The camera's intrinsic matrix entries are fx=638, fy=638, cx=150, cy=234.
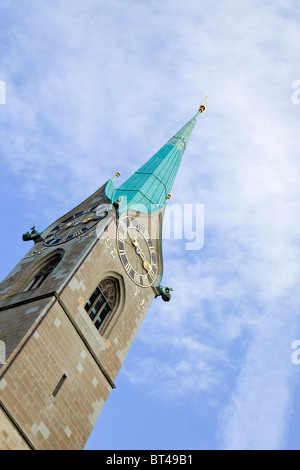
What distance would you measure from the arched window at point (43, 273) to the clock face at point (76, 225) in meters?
1.11

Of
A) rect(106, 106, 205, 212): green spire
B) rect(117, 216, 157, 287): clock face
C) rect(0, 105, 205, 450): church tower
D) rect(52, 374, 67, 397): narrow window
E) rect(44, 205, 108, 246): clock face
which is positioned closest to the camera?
rect(0, 105, 205, 450): church tower

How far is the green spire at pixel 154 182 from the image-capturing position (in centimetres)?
3200

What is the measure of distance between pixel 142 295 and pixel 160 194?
25.9ft

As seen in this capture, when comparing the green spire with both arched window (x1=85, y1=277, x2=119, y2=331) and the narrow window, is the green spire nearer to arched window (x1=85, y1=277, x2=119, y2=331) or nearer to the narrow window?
arched window (x1=85, y1=277, x2=119, y2=331)

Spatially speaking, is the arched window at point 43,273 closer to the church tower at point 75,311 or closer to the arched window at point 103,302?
the church tower at point 75,311

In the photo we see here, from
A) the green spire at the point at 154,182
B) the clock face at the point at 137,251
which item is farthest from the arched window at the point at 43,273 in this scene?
the green spire at the point at 154,182

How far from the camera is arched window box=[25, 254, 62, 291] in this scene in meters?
26.0

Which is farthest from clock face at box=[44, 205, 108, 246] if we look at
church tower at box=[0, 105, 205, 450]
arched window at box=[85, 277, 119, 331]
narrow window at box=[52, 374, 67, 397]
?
narrow window at box=[52, 374, 67, 397]

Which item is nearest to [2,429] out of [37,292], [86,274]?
[37,292]

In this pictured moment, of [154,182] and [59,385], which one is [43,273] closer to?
[59,385]

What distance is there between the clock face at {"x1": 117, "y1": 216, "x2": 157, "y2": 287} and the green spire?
3.26ft

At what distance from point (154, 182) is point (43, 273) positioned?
10.6 m

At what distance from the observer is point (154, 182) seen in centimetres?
3497

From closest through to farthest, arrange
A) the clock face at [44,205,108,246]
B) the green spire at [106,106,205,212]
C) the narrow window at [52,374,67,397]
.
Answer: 1. the narrow window at [52,374,67,397]
2. the clock face at [44,205,108,246]
3. the green spire at [106,106,205,212]
